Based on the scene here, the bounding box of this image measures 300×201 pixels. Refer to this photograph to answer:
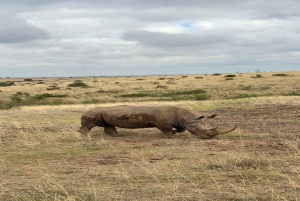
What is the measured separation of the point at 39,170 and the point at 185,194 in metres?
3.86

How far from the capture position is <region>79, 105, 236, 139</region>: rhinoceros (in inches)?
563

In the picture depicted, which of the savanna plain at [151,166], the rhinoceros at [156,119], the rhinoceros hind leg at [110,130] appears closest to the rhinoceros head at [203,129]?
the rhinoceros at [156,119]

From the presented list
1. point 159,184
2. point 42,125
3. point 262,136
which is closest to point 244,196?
point 159,184

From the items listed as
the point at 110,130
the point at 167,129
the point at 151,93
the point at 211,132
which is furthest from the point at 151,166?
the point at 151,93

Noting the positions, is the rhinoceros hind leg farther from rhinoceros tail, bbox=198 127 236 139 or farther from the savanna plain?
rhinoceros tail, bbox=198 127 236 139

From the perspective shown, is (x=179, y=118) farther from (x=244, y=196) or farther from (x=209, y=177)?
(x=244, y=196)

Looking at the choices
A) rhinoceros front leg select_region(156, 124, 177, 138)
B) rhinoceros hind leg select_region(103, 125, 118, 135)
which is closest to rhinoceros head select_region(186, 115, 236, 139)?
rhinoceros front leg select_region(156, 124, 177, 138)

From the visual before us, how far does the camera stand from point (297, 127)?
16.4 m

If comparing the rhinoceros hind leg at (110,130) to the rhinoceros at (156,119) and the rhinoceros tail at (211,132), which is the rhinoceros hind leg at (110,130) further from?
the rhinoceros tail at (211,132)

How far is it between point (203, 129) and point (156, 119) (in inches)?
75.0

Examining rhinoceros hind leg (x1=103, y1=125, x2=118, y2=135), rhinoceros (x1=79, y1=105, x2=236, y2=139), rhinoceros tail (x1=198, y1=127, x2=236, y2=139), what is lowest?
rhinoceros hind leg (x1=103, y1=125, x2=118, y2=135)

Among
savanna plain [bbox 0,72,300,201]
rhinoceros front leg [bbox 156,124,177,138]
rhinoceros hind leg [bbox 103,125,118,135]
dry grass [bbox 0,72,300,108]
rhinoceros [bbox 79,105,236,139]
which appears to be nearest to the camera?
savanna plain [bbox 0,72,300,201]

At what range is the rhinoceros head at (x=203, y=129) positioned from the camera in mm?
13953

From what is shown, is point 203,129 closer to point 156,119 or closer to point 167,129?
point 167,129
